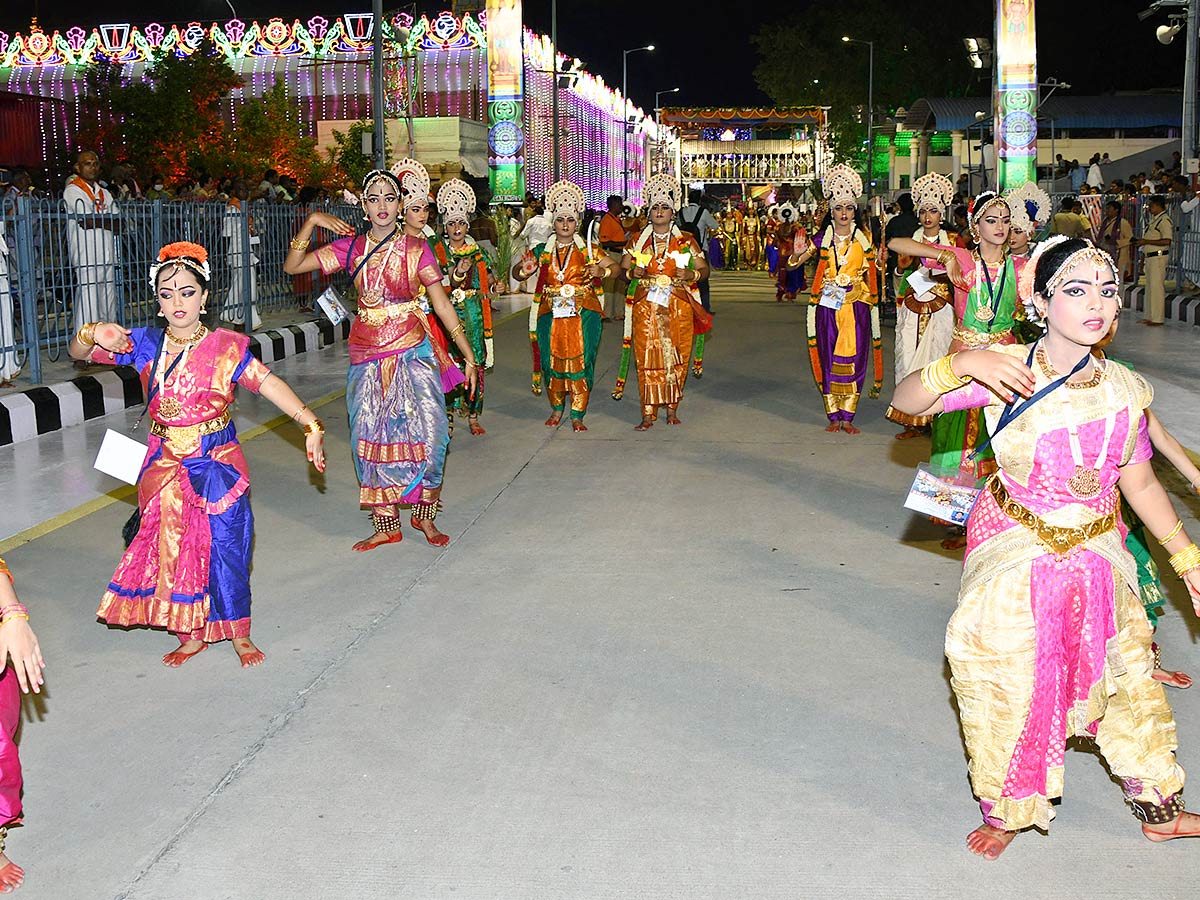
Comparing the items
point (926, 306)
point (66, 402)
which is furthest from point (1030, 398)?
point (66, 402)

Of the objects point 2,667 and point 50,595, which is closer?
point 2,667

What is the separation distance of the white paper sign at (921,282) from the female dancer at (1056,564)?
408cm

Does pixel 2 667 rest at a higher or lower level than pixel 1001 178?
lower

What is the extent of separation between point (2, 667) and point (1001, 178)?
1109 inches

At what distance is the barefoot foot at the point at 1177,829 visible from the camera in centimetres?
377

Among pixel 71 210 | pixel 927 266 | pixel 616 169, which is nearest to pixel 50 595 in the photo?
pixel 927 266

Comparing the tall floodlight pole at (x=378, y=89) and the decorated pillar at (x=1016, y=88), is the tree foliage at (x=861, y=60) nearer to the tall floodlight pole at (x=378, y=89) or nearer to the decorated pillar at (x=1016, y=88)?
the decorated pillar at (x=1016, y=88)

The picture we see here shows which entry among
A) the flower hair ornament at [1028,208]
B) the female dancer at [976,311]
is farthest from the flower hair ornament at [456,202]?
the flower hair ornament at [1028,208]

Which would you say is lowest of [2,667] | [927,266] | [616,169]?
[2,667]

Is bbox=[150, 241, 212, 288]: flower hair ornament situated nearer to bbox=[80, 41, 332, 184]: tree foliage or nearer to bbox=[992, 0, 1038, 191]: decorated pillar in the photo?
bbox=[992, 0, 1038, 191]: decorated pillar

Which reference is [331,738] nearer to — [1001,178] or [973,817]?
[973,817]

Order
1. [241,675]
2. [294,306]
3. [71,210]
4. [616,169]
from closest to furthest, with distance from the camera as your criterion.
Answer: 1. [241,675]
2. [71,210]
3. [294,306]
4. [616,169]

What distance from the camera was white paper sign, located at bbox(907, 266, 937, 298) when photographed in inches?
305

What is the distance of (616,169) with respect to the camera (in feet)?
243
